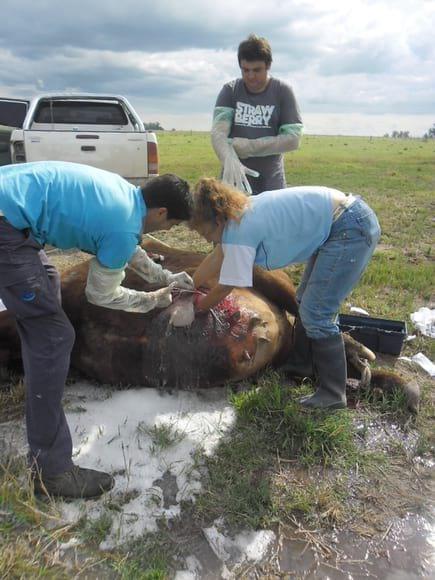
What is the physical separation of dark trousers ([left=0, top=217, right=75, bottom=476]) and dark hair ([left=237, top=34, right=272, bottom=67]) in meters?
2.34

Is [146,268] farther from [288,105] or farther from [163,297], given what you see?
[288,105]

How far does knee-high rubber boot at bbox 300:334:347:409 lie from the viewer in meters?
3.21

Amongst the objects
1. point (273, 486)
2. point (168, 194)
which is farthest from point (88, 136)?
point (273, 486)

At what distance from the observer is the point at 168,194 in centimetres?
261

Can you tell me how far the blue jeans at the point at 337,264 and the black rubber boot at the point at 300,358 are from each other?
40cm

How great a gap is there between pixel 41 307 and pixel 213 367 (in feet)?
4.12

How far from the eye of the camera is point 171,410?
3.23 m

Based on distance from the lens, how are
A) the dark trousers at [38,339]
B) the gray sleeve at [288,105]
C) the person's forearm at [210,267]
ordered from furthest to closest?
the gray sleeve at [288,105] < the person's forearm at [210,267] < the dark trousers at [38,339]

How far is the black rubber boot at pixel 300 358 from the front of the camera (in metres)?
3.58

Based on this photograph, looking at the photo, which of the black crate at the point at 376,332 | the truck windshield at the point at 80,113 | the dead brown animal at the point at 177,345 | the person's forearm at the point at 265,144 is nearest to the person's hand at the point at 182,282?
the dead brown animal at the point at 177,345

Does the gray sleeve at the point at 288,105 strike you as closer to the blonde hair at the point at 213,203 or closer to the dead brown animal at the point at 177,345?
the dead brown animal at the point at 177,345

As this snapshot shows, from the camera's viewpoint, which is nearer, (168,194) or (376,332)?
(168,194)

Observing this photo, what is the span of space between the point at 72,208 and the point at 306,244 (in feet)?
4.32

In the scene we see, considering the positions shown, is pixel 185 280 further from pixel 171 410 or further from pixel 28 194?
pixel 28 194
